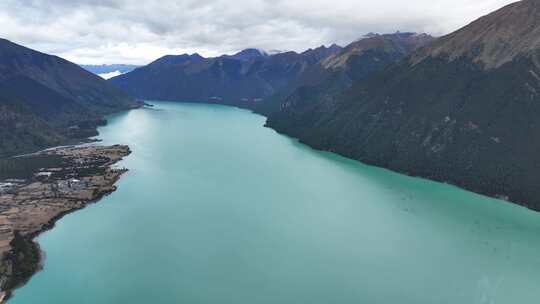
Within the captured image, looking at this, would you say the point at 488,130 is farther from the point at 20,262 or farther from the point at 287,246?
the point at 20,262

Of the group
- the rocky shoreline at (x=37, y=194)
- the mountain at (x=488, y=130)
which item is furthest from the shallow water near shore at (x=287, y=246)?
the mountain at (x=488, y=130)

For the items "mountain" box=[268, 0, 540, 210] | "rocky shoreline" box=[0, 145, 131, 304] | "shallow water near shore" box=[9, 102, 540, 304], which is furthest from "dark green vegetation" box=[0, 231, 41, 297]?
"mountain" box=[268, 0, 540, 210]

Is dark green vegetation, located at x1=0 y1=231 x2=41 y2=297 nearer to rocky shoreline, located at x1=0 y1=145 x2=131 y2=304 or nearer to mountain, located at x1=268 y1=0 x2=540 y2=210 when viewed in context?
rocky shoreline, located at x1=0 y1=145 x2=131 y2=304

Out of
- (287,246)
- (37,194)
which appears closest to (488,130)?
(287,246)

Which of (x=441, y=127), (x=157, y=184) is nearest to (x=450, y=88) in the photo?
(x=441, y=127)

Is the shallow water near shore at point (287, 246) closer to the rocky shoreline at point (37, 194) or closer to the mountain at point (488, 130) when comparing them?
the rocky shoreline at point (37, 194)
